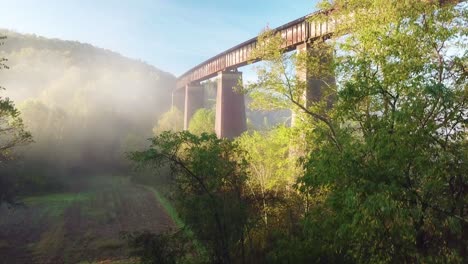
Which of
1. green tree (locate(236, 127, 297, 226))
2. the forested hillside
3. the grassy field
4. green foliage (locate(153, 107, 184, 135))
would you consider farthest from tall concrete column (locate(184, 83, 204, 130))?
green tree (locate(236, 127, 297, 226))

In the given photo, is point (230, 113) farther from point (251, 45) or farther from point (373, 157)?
point (373, 157)

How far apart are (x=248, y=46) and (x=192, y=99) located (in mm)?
23798

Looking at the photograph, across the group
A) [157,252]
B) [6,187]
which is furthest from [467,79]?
[6,187]

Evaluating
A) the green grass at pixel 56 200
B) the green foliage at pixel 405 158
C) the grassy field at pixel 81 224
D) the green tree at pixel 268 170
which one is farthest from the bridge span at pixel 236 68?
the green grass at pixel 56 200

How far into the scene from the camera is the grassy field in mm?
21078

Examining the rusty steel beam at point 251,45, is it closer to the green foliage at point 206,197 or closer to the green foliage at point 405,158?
the green foliage at point 405,158

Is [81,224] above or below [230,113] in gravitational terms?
below

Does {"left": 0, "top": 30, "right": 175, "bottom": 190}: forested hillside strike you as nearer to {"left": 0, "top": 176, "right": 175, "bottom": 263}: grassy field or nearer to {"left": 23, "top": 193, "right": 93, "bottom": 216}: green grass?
{"left": 23, "top": 193, "right": 93, "bottom": 216}: green grass

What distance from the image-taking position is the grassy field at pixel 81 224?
21.1 metres

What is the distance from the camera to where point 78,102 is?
5931cm

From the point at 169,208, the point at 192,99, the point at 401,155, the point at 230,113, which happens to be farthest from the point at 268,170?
the point at 192,99

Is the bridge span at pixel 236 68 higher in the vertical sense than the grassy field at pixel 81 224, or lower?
higher

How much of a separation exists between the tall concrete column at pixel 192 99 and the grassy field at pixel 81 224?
556 inches

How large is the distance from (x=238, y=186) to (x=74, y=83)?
222ft
